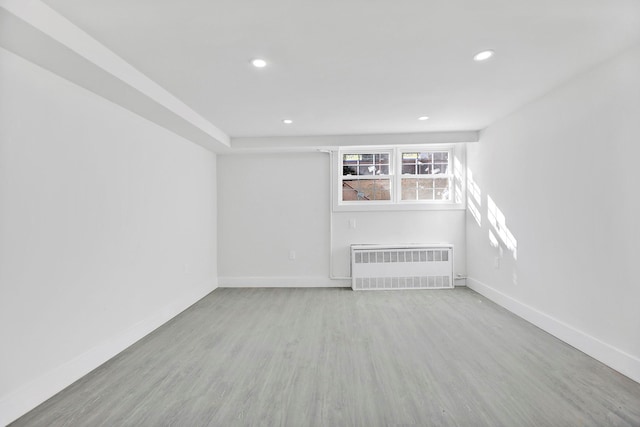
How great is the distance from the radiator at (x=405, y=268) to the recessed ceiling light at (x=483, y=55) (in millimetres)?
2825

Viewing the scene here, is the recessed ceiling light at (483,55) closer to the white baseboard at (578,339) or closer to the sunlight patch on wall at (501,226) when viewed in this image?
the sunlight patch on wall at (501,226)

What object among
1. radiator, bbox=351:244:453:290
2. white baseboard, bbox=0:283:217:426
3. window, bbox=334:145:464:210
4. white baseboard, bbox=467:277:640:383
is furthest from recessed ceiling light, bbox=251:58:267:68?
white baseboard, bbox=467:277:640:383

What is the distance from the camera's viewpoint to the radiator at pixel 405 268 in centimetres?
Answer: 442

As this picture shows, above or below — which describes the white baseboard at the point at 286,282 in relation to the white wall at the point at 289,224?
below

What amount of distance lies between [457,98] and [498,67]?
2.03 ft

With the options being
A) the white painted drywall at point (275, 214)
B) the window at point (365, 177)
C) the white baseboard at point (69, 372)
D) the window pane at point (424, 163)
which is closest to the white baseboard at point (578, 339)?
the window pane at point (424, 163)

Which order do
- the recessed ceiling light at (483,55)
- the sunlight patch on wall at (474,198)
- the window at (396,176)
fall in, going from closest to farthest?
the recessed ceiling light at (483,55) → the sunlight patch on wall at (474,198) → the window at (396,176)

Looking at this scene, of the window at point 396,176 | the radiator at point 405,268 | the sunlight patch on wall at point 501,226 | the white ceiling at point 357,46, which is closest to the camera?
the white ceiling at point 357,46

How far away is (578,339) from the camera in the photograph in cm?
247

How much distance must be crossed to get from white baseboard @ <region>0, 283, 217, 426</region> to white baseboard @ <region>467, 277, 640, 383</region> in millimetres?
3845

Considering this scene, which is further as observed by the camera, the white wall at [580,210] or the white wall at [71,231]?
the white wall at [580,210]

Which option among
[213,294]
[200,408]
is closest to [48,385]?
[200,408]

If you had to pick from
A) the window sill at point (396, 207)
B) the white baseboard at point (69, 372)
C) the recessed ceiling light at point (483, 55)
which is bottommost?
the white baseboard at point (69, 372)

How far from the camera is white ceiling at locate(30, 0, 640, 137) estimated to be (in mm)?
1570
